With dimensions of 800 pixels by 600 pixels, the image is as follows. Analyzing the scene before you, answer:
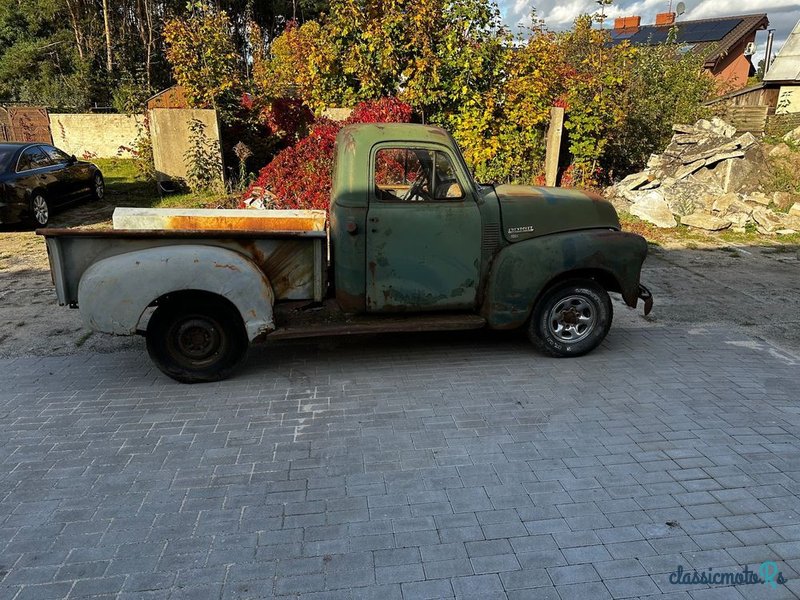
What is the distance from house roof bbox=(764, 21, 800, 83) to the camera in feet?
61.4

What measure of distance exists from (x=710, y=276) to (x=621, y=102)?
5.68 meters

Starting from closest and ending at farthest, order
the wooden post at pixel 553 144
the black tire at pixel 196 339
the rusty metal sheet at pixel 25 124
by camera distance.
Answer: the black tire at pixel 196 339, the wooden post at pixel 553 144, the rusty metal sheet at pixel 25 124

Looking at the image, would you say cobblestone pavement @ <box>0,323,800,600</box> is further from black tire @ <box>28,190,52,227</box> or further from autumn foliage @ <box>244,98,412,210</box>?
black tire @ <box>28,190,52,227</box>

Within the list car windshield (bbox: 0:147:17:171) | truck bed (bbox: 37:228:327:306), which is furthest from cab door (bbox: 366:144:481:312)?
car windshield (bbox: 0:147:17:171)

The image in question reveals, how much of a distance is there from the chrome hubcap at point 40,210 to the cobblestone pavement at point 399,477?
624 cm

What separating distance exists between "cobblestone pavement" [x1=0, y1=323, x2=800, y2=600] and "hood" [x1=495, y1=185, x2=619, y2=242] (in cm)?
128

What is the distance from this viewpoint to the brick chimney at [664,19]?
35844mm

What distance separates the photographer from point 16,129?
740 inches

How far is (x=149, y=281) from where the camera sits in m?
4.28

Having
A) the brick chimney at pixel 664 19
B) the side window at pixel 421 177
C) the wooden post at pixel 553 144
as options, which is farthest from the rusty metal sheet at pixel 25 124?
the brick chimney at pixel 664 19

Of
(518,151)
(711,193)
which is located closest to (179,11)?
(518,151)

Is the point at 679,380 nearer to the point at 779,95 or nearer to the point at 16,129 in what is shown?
the point at 779,95

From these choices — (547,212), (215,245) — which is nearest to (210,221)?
(215,245)

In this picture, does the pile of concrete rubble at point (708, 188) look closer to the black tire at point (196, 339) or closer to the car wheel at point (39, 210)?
the black tire at point (196, 339)
